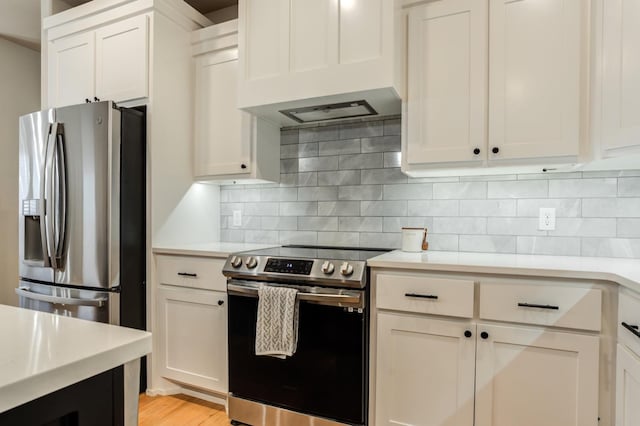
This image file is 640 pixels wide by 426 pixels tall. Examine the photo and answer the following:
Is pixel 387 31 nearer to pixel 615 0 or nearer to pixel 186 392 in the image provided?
pixel 615 0

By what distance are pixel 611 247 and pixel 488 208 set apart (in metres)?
0.60

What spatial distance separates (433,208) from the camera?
7.33 feet

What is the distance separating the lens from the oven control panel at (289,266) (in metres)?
1.83

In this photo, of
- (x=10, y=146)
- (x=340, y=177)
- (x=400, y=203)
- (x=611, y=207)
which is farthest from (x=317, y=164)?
(x=10, y=146)

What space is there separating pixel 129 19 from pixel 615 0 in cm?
261

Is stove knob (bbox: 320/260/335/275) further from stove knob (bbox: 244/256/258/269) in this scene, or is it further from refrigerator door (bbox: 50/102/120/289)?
refrigerator door (bbox: 50/102/120/289)

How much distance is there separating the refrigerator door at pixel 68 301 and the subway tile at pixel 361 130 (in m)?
1.75

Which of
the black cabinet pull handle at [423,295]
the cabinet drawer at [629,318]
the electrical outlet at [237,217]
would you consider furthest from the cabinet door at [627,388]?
the electrical outlet at [237,217]

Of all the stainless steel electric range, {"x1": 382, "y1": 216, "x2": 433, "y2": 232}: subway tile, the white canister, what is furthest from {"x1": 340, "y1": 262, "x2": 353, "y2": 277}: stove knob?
{"x1": 382, "y1": 216, "x2": 433, "y2": 232}: subway tile

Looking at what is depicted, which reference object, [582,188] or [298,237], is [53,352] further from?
[582,188]

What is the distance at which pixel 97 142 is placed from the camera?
2145 millimetres

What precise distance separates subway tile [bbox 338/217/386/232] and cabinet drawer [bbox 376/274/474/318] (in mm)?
677

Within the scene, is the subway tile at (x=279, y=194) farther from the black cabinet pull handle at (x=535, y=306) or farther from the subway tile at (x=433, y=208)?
the black cabinet pull handle at (x=535, y=306)

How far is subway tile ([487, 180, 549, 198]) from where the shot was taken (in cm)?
201
